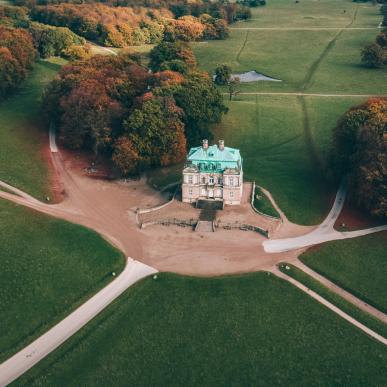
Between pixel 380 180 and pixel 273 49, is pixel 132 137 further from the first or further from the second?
pixel 273 49

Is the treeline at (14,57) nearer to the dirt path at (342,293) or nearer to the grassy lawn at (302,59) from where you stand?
the grassy lawn at (302,59)

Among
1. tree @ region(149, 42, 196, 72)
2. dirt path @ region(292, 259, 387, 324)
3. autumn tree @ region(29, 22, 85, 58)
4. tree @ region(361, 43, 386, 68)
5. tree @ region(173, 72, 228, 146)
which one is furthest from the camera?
autumn tree @ region(29, 22, 85, 58)

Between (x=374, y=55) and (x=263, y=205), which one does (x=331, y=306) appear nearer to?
(x=263, y=205)

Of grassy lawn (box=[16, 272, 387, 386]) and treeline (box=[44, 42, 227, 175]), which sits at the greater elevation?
treeline (box=[44, 42, 227, 175])

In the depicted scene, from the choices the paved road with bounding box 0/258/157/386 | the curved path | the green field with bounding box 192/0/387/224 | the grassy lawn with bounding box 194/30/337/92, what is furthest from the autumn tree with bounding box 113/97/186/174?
the grassy lawn with bounding box 194/30/337/92

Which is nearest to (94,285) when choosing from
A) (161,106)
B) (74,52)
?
(161,106)

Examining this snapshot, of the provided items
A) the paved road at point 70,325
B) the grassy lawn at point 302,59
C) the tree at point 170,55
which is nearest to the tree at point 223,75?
the grassy lawn at point 302,59

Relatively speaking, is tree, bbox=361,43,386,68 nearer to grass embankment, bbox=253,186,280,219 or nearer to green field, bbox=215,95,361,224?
green field, bbox=215,95,361,224
